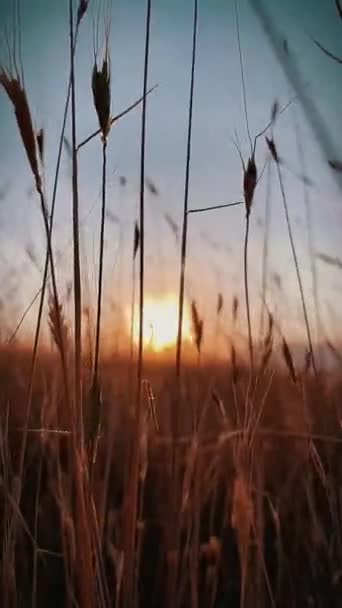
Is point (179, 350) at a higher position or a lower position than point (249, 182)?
lower

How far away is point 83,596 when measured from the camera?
0.52 metres

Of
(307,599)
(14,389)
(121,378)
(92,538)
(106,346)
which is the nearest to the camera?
(92,538)

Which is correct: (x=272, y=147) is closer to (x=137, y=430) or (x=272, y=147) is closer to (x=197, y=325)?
(x=197, y=325)

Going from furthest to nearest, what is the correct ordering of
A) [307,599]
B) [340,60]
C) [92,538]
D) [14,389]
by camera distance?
1. [14,389]
2. [307,599]
3. [92,538]
4. [340,60]

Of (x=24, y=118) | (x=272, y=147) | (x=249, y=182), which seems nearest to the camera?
(x=24, y=118)

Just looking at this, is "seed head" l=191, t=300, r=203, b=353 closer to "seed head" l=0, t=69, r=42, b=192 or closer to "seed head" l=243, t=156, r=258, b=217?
"seed head" l=243, t=156, r=258, b=217

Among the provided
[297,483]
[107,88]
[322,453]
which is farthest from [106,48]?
[322,453]

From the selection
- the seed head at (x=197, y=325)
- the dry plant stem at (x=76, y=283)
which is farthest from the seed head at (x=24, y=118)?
the seed head at (x=197, y=325)

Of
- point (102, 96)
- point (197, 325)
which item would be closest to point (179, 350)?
point (197, 325)

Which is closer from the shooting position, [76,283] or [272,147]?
[76,283]

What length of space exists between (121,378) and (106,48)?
77 centimetres

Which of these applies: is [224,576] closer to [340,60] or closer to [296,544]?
[296,544]

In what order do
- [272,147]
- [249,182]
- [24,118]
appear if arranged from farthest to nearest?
[272,147]
[249,182]
[24,118]

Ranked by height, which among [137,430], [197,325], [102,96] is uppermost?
[102,96]
